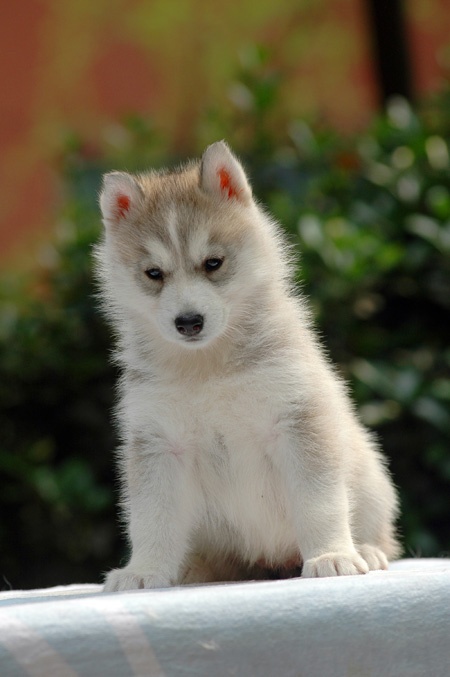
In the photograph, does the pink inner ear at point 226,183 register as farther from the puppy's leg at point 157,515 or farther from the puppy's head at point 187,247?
the puppy's leg at point 157,515

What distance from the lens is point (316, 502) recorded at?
220 centimetres

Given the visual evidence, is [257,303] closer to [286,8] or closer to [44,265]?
[44,265]

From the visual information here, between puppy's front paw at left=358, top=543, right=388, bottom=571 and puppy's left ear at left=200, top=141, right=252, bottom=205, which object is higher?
puppy's left ear at left=200, top=141, right=252, bottom=205

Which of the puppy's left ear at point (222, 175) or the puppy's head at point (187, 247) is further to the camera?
the puppy's left ear at point (222, 175)

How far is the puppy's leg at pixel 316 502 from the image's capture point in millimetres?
Answer: 2184

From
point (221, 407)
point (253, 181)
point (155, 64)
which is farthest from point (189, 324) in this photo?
point (155, 64)

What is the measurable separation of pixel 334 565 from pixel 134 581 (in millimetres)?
456

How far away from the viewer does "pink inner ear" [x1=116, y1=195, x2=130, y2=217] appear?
2577 millimetres

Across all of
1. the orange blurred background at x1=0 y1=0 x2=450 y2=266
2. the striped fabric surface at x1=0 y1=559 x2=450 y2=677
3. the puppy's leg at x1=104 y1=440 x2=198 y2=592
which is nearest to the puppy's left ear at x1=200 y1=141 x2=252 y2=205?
the puppy's leg at x1=104 y1=440 x2=198 y2=592

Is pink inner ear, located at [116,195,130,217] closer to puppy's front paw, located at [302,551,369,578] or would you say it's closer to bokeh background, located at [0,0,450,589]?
puppy's front paw, located at [302,551,369,578]

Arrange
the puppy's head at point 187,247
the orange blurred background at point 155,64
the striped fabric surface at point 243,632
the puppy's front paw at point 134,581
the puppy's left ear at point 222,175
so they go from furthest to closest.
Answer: the orange blurred background at point 155,64 < the puppy's left ear at point 222,175 < the puppy's head at point 187,247 < the puppy's front paw at point 134,581 < the striped fabric surface at point 243,632

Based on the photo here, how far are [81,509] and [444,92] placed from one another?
265 centimetres

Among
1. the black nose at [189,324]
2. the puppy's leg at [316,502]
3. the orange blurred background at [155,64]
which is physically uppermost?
the orange blurred background at [155,64]

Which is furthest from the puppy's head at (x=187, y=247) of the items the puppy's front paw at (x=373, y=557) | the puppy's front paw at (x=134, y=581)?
the puppy's front paw at (x=373, y=557)
